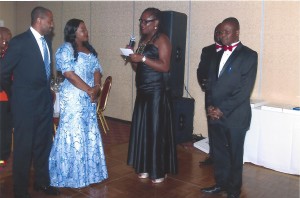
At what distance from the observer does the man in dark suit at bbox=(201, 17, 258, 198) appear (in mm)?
2643

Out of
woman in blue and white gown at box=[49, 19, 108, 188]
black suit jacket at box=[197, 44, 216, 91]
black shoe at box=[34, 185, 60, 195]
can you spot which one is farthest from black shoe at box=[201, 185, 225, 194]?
black shoe at box=[34, 185, 60, 195]

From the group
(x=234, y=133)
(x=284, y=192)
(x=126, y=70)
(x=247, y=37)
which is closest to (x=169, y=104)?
(x=234, y=133)

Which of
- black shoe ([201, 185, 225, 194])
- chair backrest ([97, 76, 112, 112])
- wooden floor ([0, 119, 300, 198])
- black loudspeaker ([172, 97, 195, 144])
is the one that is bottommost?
wooden floor ([0, 119, 300, 198])

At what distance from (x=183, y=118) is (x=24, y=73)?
2838 mm

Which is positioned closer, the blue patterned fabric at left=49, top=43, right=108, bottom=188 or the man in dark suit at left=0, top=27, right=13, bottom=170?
the blue patterned fabric at left=49, top=43, right=108, bottom=188

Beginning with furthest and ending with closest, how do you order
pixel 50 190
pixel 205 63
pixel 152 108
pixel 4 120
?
pixel 205 63 < pixel 4 120 < pixel 152 108 < pixel 50 190

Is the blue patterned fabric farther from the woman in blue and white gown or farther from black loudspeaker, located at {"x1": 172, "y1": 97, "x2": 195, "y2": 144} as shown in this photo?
black loudspeaker, located at {"x1": 172, "y1": 97, "x2": 195, "y2": 144}

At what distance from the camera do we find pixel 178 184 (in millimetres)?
3289

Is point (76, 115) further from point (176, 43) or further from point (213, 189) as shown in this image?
point (176, 43)

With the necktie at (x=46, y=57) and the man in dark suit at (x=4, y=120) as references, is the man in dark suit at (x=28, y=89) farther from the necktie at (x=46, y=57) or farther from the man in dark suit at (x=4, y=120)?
the man in dark suit at (x=4, y=120)

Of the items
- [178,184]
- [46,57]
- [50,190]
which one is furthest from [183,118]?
[46,57]

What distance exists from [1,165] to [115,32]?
3.54m

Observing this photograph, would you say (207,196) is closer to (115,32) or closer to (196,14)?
(196,14)

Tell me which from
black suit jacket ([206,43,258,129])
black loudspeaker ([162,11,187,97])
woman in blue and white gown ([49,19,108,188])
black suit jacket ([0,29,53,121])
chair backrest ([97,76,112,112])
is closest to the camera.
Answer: black suit jacket ([0,29,53,121])
